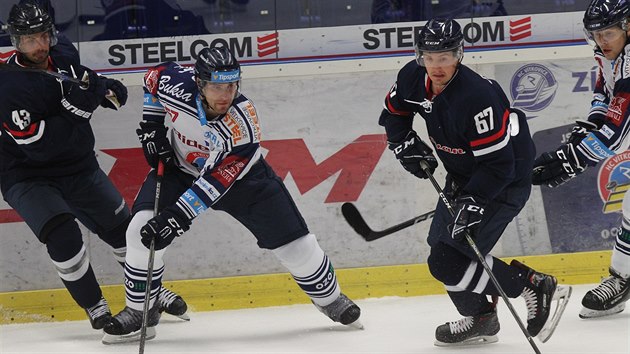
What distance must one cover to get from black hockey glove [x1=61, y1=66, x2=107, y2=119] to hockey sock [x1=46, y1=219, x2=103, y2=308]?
1.45ft

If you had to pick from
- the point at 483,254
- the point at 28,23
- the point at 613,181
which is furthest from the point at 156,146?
the point at 613,181

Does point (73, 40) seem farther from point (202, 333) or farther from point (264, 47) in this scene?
point (202, 333)

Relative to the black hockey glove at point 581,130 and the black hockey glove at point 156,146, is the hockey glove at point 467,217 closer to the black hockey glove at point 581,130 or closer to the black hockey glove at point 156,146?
the black hockey glove at point 581,130

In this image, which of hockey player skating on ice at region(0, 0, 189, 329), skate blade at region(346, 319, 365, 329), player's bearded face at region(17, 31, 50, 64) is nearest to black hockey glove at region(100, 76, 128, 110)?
hockey player skating on ice at region(0, 0, 189, 329)

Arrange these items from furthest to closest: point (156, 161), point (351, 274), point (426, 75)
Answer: point (351, 274) → point (156, 161) → point (426, 75)

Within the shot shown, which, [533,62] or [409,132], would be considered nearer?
[409,132]

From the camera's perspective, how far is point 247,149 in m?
4.25

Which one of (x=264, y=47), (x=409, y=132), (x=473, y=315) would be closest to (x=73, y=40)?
(x=264, y=47)

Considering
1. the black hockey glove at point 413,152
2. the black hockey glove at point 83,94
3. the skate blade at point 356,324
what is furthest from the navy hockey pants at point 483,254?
the black hockey glove at point 83,94

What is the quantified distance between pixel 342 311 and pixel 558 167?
1034 millimetres

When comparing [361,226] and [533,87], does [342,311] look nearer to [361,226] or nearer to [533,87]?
[361,226]

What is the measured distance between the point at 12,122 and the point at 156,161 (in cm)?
59

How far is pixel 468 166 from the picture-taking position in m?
4.02

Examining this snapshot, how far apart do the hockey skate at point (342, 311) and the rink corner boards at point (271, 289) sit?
0.60 meters
